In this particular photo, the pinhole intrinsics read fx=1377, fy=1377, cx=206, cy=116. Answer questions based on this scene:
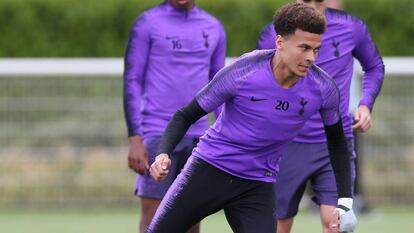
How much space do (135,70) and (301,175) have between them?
1.41 metres

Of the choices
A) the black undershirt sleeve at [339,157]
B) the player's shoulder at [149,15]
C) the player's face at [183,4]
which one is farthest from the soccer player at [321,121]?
the black undershirt sleeve at [339,157]

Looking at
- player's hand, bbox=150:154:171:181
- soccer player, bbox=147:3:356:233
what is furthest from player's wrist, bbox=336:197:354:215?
player's hand, bbox=150:154:171:181

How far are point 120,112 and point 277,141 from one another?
8424mm

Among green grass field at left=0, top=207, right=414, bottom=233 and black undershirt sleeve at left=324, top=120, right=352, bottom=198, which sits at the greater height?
black undershirt sleeve at left=324, top=120, right=352, bottom=198

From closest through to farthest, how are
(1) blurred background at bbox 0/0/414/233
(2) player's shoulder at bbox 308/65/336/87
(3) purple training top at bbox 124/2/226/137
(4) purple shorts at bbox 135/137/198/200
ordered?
1. (2) player's shoulder at bbox 308/65/336/87
2. (4) purple shorts at bbox 135/137/198/200
3. (3) purple training top at bbox 124/2/226/137
4. (1) blurred background at bbox 0/0/414/233

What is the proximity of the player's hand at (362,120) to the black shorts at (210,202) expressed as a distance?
1.24 meters

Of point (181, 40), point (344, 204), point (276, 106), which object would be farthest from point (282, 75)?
point (181, 40)

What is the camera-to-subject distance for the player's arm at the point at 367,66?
9.50 metres

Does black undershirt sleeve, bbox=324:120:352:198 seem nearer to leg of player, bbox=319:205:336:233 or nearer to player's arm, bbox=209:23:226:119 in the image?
leg of player, bbox=319:205:336:233

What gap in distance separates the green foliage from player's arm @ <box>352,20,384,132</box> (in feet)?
26.2

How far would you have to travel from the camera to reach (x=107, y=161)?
16359 mm

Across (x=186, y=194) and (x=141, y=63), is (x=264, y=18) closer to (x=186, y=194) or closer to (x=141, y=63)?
(x=141, y=63)

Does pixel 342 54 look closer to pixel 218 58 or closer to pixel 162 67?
pixel 218 58

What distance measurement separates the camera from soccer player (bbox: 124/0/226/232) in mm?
9789
